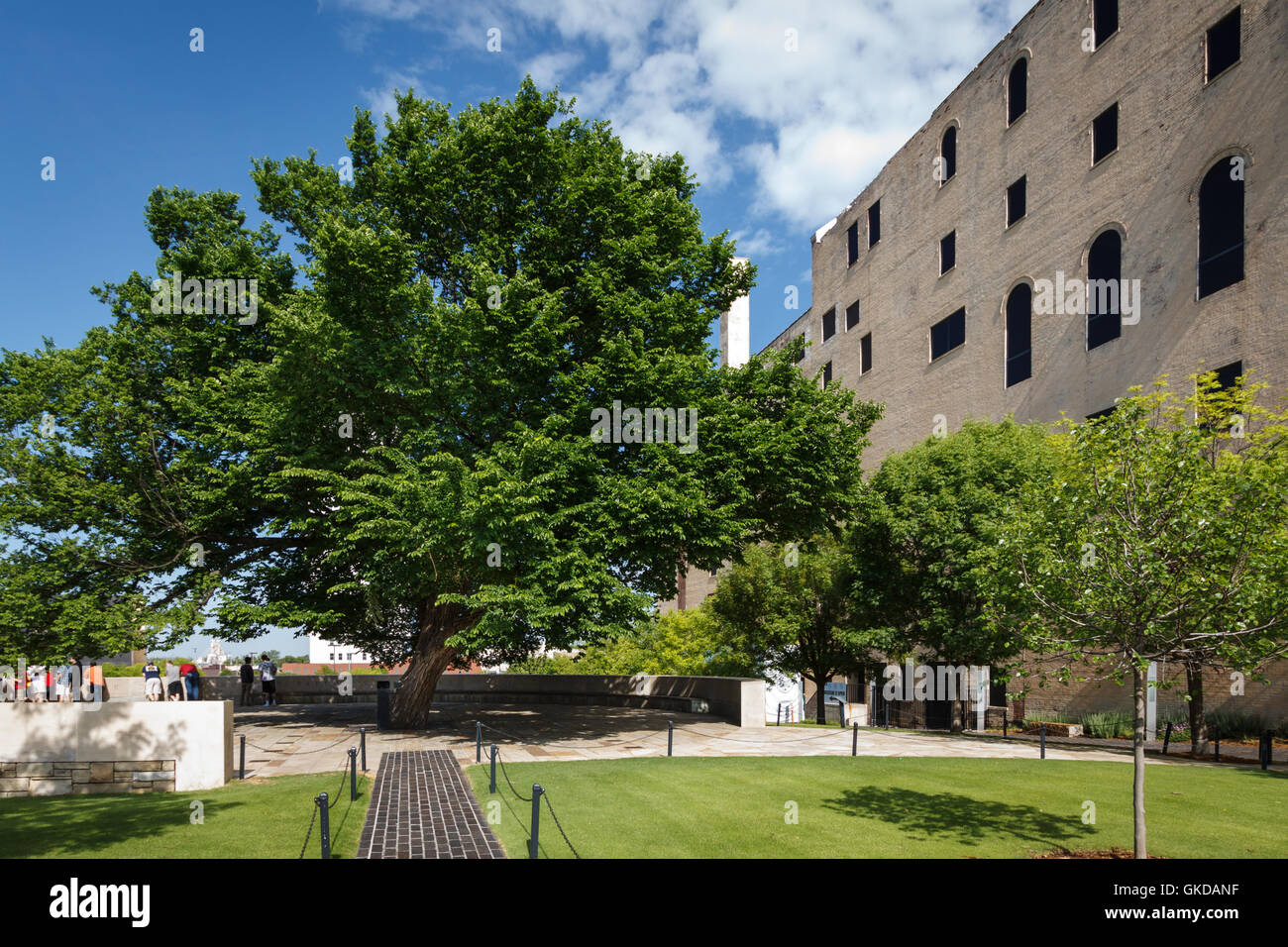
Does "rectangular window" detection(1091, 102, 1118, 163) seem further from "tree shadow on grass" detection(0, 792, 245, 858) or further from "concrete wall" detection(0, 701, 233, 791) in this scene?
"tree shadow on grass" detection(0, 792, 245, 858)

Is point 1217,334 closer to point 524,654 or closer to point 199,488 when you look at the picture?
point 524,654

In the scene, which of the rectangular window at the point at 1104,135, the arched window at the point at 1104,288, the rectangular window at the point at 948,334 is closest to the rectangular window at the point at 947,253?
the rectangular window at the point at 948,334

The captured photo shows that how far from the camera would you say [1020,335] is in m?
34.1

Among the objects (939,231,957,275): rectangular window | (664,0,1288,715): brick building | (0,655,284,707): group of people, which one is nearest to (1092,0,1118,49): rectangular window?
(664,0,1288,715): brick building

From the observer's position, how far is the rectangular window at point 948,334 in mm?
38250

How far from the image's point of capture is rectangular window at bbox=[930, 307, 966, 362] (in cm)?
3825

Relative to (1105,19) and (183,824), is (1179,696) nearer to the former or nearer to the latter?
(1105,19)

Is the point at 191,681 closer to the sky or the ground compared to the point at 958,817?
closer to the sky

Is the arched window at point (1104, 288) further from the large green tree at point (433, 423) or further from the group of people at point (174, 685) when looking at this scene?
the group of people at point (174, 685)

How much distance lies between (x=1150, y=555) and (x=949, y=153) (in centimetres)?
3733

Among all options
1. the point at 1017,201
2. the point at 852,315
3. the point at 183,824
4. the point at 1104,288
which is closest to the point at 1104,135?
the point at 1017,201

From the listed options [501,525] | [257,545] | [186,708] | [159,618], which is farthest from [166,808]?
[257,545]

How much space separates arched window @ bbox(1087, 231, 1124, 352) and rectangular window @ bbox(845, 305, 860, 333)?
18.3 meters

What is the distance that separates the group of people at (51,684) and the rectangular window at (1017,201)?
37625 millimetres
